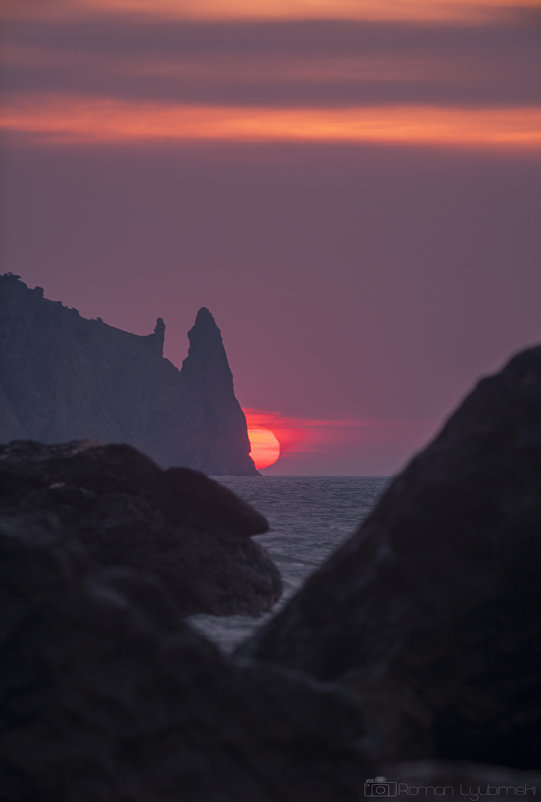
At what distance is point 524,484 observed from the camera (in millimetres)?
4746

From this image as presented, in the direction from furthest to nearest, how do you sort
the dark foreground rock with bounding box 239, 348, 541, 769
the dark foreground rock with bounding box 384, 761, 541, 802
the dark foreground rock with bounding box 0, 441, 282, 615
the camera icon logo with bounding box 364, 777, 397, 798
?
the dark foreground rock with bounding box 0, 441, 282, 615 → the dark foreground rock with bounding box 239, 348, 541, 769 → the camera icon logo with bounding box 364, 777, 397, 798 → the dark foreground rock with bounding box 384, 761, 541, 802

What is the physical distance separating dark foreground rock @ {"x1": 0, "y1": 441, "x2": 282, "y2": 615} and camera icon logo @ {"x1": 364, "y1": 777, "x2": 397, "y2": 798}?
5.46m

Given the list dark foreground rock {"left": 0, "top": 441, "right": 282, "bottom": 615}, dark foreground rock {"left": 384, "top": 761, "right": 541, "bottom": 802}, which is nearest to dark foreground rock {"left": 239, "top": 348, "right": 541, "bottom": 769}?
dark foreground rock {"left": 384, "top": 761, "right": 541, "bottom": 802}

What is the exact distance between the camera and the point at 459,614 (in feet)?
15.4

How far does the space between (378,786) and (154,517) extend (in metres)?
5.86

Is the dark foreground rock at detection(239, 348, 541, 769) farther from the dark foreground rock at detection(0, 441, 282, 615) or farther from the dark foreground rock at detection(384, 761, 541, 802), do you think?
the dark foreground rock at detection(0, 441, 282, 615)

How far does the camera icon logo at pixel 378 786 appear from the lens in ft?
11.6

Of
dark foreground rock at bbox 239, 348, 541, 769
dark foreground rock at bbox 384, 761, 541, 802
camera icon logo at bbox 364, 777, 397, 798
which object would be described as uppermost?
dark foreground rock at bbox 239, 348, 541, 769

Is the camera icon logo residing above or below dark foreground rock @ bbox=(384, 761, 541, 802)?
below

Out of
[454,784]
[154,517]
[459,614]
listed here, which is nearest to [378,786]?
[454,784]

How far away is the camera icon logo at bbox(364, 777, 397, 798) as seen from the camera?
3529 mm

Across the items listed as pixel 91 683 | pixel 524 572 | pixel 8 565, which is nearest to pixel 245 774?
pixel 91 683

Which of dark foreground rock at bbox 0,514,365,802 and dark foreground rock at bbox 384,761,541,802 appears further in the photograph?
dark foreground rock at bbox 0,514,365,802

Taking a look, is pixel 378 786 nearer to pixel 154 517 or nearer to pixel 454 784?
pixel 454 784
